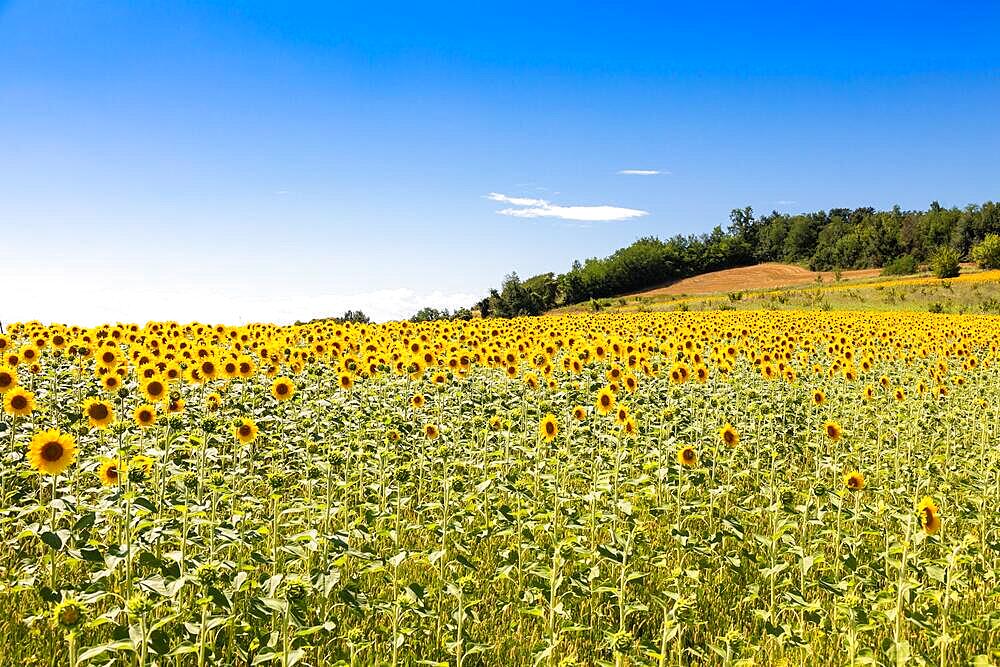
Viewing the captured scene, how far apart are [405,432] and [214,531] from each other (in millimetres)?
3105

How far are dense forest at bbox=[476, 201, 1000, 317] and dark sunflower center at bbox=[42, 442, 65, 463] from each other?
218ft

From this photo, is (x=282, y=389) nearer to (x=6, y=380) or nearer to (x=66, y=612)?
(x=6, y=380)

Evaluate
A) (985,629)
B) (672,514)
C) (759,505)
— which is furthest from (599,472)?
(985,629)

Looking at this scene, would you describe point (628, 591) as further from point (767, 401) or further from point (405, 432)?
point (767, 401)

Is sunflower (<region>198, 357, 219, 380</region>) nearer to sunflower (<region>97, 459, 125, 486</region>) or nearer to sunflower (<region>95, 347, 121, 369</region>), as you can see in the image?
sunflower (<region>95, 347, 121, 369</region>)

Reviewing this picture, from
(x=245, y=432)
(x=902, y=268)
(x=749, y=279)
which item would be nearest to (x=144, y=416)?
(x=245, y=432)

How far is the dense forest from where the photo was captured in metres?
99.2

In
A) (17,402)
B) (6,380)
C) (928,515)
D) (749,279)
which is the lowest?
(928,515)

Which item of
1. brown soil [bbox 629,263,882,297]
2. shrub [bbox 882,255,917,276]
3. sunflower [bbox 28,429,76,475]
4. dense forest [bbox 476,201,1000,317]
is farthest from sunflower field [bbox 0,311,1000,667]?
shrub [bbox 882,255,917,276]

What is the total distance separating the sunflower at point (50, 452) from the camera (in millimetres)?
4754

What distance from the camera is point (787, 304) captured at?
47.0 m

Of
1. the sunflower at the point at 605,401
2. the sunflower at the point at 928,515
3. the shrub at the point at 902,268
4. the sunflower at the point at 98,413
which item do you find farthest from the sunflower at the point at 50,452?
the shrub at the point at 902,268

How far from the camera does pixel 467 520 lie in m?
6.62

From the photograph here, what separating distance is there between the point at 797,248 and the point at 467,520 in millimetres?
149105
